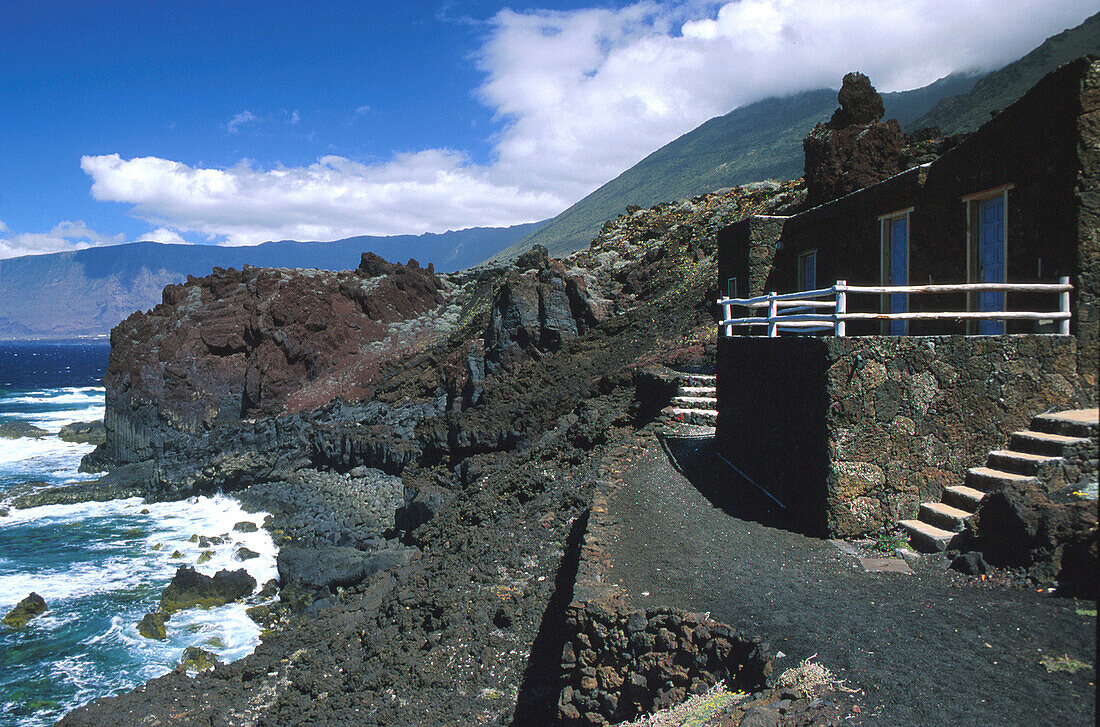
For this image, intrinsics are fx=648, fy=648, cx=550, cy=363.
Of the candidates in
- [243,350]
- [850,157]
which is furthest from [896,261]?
[243,350]

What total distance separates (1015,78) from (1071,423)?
66732 mm

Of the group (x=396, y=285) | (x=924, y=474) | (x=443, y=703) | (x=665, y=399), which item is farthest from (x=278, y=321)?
(x=924, y=474)

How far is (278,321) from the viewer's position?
112 ft

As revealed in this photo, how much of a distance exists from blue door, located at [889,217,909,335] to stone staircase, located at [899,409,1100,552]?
387cm

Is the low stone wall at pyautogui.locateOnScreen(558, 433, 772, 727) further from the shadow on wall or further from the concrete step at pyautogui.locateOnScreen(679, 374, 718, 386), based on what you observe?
the concrete step at pyautogui.locateOnScreen(679, 374, 718, 386)

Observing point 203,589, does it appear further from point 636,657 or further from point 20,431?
point 20,431

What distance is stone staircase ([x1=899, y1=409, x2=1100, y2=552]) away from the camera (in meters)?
5.65

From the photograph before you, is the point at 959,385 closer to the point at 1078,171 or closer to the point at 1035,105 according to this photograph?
the point at 1078,171

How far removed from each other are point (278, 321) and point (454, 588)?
93.7ft

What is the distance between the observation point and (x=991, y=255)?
8.07 metres

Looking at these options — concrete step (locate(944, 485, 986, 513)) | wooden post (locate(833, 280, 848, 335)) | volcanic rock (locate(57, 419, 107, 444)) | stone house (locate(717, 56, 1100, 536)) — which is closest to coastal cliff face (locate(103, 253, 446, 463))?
volcanic rock (locate(57, 419, 107, 444))

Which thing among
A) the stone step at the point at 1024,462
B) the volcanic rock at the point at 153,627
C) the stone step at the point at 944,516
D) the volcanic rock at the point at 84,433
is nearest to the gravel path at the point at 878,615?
the stone step at the point at 944,516

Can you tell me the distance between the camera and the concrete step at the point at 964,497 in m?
6.12

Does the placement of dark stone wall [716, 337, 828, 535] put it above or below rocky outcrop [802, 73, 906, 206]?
below
